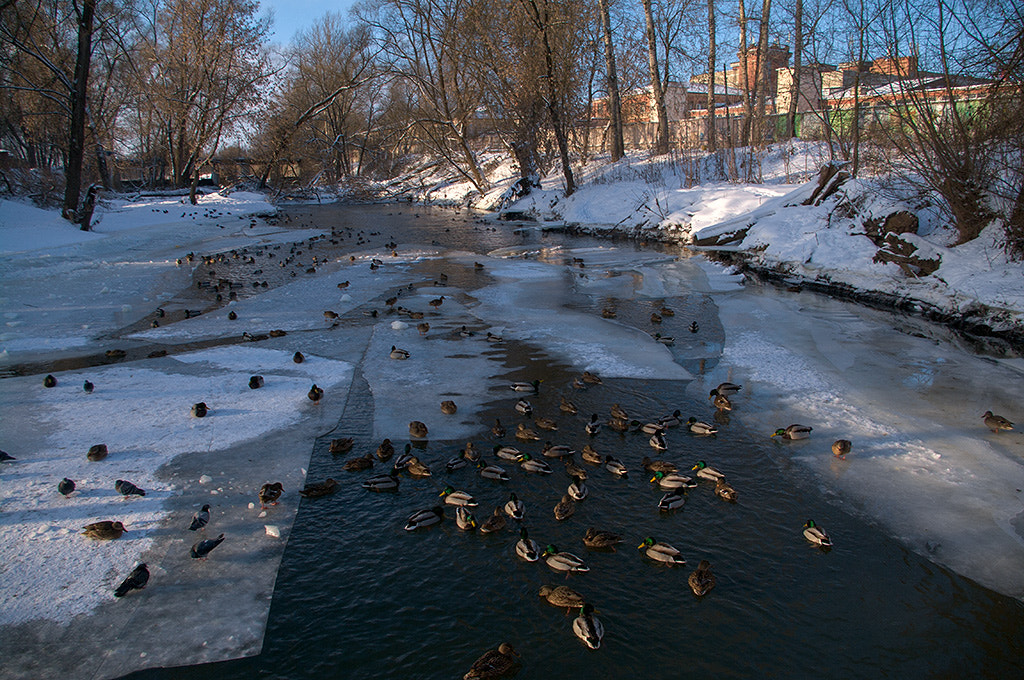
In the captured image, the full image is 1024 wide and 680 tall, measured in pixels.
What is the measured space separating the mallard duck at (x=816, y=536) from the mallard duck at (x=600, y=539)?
5.55 feet

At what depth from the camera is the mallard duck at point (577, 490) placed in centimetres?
605

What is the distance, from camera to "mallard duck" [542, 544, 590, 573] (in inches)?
198

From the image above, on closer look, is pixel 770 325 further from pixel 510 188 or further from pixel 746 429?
pixel 510 188

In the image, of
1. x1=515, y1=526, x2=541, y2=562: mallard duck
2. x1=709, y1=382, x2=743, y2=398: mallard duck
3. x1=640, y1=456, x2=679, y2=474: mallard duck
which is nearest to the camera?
x1=515, y1=526, x2=541, y2=562: mallard duck

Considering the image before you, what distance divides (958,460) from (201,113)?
43.8 metres

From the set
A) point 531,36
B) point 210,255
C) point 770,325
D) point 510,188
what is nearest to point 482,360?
point 770,325

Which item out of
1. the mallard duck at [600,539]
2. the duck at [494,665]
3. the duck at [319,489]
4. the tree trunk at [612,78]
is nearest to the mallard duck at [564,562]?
the mallard duck at [600,539]

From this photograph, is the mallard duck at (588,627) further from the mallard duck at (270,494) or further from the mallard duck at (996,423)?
the mallard duck at (996,423)

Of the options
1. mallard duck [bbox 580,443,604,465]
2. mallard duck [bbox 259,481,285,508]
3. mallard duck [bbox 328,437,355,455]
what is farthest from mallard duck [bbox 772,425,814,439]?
mallard duck [bbox 259,481,285,508]

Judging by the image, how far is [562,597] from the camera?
184 inches

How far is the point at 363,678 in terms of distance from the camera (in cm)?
406

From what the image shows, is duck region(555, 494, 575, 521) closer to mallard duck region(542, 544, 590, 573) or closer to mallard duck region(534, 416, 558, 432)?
mallard duck region(542, 544, 590, 573)

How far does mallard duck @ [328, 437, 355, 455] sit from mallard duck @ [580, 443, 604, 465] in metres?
2.70

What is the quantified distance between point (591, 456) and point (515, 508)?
4.45 feet
